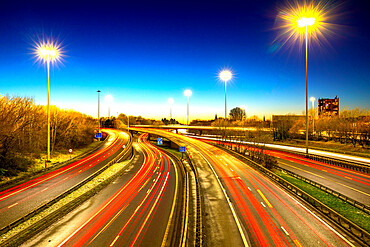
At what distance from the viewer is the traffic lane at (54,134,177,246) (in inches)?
549

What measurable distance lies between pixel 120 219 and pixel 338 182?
2873 centimetres

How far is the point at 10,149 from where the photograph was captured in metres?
28.5

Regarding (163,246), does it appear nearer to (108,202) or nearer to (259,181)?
(108,202)

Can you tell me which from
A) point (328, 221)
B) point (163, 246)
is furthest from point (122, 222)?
point (328, 221)

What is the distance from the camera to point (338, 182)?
25.3 metres

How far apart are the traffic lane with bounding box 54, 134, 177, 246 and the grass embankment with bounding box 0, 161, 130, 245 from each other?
13.0 feet

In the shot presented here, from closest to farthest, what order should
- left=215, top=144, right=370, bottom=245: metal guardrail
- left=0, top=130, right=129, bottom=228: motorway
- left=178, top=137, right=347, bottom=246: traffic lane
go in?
left=215, top=144, right=370, bottom=245: metal guardrail, left=178, top=137, right=347, bottom=246: traffic lane, left=0, top=130, right=129, bottom=228: motorway

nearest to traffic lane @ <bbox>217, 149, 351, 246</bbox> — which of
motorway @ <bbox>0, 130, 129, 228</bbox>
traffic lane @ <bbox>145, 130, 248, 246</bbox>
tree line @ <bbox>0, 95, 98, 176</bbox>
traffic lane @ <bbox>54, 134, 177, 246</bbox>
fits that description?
traffic lane @ <bbox>145, 130, 248, 246</bbox>

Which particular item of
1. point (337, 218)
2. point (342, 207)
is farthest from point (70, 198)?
point (342, 207)

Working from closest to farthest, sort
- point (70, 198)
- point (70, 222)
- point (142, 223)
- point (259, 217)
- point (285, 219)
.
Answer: point (285, 219) < point (259, 217) < point (70, 222) < point (142, 223) < point (70, 198)

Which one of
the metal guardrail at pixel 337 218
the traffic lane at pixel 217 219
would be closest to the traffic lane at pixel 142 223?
the traffic lane at pixel 217 219

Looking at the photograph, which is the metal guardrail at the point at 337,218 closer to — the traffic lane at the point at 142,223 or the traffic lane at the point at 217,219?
the traffic lane at the point at 217,219

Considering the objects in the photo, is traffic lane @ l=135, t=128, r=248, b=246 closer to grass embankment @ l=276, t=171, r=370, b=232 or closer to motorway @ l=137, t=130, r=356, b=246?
motorway @ l=137, t=130, r=356, b=246

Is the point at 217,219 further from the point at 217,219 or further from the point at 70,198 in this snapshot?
the point at 70,198
